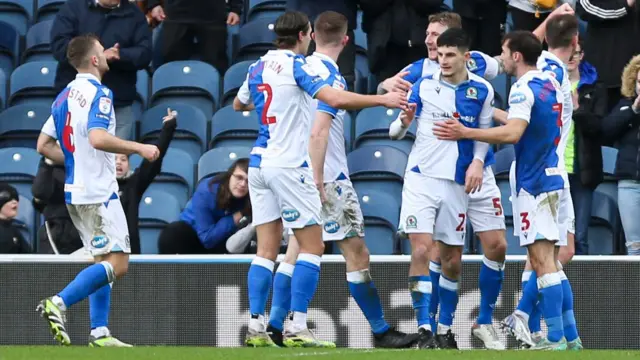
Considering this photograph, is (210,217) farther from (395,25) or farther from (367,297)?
(395,25)

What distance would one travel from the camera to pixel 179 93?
13617mm

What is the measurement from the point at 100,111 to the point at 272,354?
2.36m

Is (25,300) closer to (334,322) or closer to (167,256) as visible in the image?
(167,256)

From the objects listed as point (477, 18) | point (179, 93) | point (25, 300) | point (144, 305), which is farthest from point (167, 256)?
point (477, 18)

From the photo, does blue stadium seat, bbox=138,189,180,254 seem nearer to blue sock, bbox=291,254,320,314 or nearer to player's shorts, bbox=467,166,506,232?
blue sock, bbox=291,254,320,314

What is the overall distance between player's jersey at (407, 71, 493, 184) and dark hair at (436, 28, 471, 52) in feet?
0.97

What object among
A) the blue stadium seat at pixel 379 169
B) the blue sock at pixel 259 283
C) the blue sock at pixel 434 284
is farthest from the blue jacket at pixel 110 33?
the blue sock at pixel 434 284

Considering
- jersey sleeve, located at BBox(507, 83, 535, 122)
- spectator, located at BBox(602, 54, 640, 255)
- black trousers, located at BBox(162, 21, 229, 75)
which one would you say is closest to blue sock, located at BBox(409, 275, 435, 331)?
jersey sleeve, located at BBox(507, 83, 535, 122)

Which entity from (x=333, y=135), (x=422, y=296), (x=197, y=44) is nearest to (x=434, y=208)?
(x=422, y=296)

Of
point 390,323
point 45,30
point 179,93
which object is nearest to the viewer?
point 390,323

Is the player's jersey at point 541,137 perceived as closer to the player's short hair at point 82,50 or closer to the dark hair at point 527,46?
the dark hair at point 527,46

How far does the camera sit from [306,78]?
370 inches

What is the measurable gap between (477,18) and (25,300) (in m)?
4.72

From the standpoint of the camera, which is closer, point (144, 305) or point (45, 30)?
point (144, 305)
